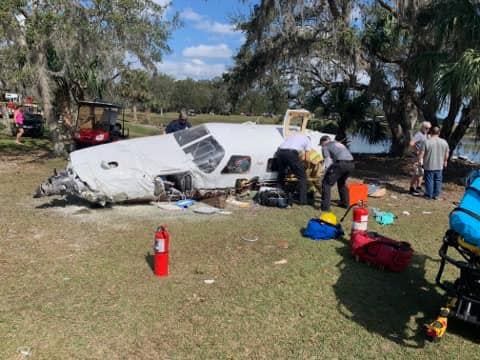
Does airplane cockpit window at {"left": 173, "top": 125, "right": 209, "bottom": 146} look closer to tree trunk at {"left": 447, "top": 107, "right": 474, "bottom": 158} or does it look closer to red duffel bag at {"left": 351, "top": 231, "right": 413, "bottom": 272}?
red duffel bag at {"left": 351, "top": 231, "right": 413, "bottom": 272}

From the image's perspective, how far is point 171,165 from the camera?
8.63 m

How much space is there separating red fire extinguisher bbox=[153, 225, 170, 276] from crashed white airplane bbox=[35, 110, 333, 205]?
9.41 feet

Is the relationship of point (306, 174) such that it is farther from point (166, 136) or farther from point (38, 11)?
point (38, 11)

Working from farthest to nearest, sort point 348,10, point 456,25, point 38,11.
Result: point 348,10, point 38,11, point 456,25

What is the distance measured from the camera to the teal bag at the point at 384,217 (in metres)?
8.19

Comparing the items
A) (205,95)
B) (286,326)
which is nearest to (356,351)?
(286,326)

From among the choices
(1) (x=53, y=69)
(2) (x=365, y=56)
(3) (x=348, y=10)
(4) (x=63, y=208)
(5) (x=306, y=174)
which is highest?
(3) (x=348, y=10)

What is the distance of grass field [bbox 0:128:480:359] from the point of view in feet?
12.8

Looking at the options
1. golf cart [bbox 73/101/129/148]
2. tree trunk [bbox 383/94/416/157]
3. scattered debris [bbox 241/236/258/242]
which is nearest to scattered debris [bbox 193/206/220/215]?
scattered debris [bbox 241/236/258/242]

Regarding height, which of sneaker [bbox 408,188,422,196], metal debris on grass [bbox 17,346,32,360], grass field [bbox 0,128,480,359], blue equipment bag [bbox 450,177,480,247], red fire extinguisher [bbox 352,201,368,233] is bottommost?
metal debris on grass [bbox 17,346,32,360]

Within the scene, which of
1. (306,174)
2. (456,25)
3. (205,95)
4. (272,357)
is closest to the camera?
(272,357)

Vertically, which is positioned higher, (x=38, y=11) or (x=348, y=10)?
(x=348, y=10)

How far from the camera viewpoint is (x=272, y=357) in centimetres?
376

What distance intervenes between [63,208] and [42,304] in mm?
3992
